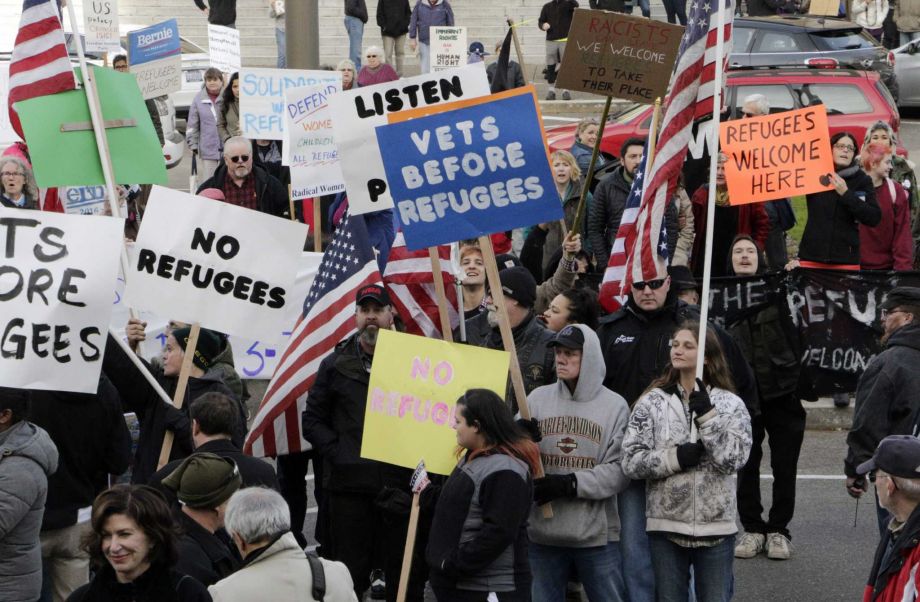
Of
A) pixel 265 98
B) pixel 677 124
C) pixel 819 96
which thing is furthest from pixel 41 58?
pixel 819 96

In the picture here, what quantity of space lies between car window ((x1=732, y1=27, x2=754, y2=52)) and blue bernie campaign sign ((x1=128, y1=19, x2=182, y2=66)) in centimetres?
940

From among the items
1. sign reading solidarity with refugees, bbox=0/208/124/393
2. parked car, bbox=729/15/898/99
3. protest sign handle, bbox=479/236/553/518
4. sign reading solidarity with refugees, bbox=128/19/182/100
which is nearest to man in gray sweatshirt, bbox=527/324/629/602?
protest sign handle, bbox=479/236/553/518

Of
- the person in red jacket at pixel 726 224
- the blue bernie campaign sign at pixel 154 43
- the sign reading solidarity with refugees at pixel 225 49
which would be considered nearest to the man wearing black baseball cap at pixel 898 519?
the person in red jacket at pixel 726 224

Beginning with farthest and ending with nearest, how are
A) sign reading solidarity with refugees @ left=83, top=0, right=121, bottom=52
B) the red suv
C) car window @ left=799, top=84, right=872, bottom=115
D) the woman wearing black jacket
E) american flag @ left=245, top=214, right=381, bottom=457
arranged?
car window @ left=799, top=84, right=872, bottom=115, the red suv, sign reading solidarity with refugees @ left=83, top=0, right=121, bottom=52, the woman wearing black jacket, american flag @ left=245, top=214, right=381, bottom=457

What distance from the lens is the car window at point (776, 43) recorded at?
859 inches

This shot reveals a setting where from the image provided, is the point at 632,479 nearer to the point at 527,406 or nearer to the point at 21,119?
the point at 527,406

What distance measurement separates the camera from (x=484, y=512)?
245 inches

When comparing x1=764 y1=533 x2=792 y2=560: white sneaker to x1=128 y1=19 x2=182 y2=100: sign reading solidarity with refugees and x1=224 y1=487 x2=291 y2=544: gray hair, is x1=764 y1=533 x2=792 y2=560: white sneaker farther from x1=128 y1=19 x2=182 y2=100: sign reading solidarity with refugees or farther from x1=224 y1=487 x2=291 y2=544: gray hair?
x1=128 y1=19 x2=182 y2=100: sign reading solidarity with refugees

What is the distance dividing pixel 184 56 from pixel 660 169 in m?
18.1

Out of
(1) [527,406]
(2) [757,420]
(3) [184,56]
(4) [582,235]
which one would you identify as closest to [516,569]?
(1) [527,406]

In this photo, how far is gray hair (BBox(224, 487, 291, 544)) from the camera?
515 cm

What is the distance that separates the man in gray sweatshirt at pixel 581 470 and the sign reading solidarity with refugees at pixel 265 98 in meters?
6.51

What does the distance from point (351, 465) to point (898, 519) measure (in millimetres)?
2930

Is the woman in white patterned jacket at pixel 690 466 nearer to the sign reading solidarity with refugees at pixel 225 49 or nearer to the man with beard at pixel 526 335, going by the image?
the man with beard at pixel 526 335
